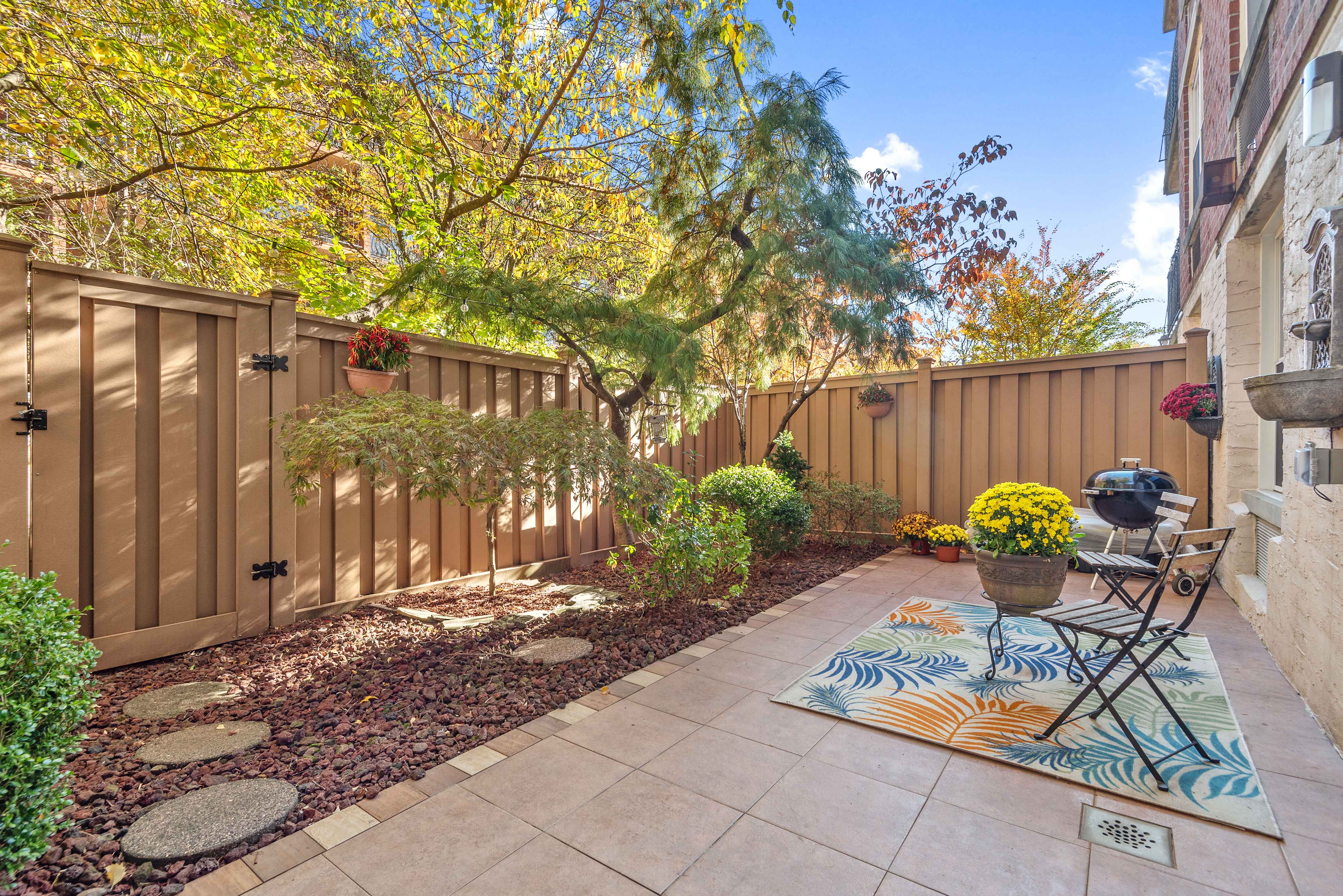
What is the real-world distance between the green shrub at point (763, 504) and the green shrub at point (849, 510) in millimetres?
759

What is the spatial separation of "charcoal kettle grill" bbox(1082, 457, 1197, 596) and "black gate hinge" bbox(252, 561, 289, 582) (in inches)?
222

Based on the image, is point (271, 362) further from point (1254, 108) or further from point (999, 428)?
point (999, 428)

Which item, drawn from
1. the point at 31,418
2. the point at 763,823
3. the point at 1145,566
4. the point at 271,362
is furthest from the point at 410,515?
the point at 1145,566

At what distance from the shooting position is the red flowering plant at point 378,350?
3.62 m

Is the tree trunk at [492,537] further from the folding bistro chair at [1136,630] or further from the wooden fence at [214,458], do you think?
the folding bistro chair at [1136,630]

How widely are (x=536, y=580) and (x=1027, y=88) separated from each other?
24.3 ft

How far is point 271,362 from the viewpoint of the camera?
3.33m

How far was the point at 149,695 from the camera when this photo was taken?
2572 millimetres

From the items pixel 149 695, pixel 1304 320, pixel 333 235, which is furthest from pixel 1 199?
pixel 1304 320

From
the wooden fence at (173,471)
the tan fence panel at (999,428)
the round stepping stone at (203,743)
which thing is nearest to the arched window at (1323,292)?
the tan fence panel at (999,428)

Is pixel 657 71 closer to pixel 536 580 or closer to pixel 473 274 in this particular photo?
pixel 473 274

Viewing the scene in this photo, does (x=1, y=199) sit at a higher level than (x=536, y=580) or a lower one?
higher

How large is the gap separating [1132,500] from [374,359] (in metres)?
5.56

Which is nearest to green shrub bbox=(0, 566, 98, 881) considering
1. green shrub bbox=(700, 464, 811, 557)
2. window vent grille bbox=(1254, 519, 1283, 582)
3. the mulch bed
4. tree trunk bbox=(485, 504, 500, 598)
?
the mulch bed
